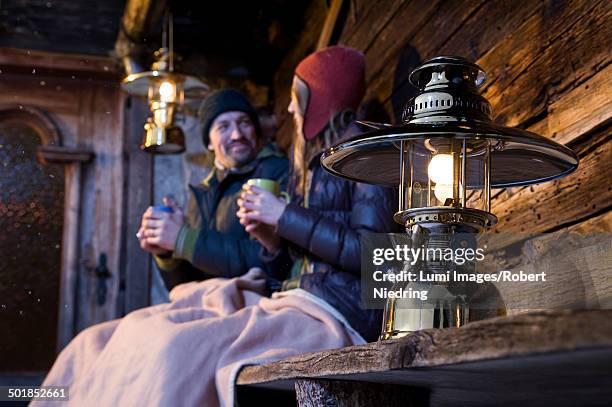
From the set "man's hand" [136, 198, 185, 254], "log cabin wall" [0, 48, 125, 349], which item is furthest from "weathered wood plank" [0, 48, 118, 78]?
"man's hand" [136, 198, 185, 254]

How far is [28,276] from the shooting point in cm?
512

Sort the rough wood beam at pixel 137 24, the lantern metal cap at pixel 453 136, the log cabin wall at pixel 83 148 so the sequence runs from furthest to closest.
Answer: the log cabin wall at pixel 83 148 → the rough wood beam at pixel 137 24 → the lantern metal cap at pixel 453 136

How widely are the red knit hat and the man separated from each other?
72 centimetres

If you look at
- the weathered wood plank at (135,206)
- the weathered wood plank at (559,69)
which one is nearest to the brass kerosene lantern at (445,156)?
the weathered wood plank at (559,69)

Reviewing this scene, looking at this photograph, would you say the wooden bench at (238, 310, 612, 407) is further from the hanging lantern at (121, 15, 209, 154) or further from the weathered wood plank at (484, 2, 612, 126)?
the hanging lantern at (121, 15, 209, 154)

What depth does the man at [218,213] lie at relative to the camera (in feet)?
12.2

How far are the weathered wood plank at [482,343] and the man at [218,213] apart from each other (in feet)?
6.32

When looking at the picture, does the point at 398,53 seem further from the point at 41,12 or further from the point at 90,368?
the point at 41,12

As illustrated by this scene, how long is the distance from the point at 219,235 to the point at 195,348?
46.2 inches

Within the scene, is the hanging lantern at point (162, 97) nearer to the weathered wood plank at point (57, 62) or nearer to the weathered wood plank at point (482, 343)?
the weathered wood plank at point (57, 62)

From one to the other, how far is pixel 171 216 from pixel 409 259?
6.42 ft

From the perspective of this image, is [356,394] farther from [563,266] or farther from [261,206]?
[261,206]

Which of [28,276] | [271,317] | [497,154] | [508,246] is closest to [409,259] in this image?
[497,154]

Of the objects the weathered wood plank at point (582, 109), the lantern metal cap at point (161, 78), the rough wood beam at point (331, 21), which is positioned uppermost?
the rough wood beam at point (331, 21)
